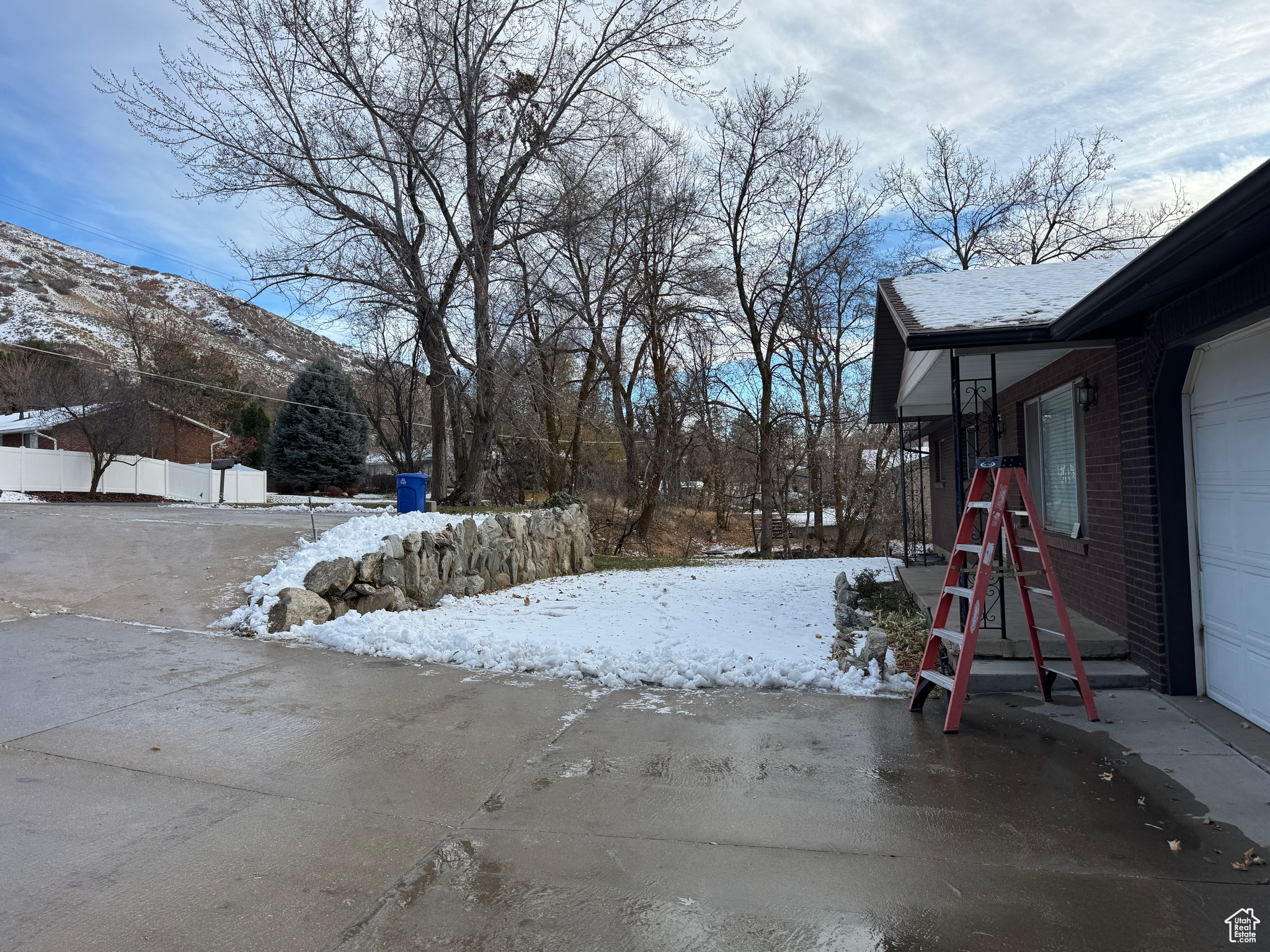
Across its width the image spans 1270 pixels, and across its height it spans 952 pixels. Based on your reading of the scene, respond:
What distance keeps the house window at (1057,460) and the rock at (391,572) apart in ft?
23.3

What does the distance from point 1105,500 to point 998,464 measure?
1965mm

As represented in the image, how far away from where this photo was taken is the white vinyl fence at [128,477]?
2830 cm

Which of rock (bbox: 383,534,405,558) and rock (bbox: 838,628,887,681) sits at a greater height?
rock (bbox: 383,534,405,558)

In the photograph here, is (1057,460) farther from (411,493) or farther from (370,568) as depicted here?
(411,493)

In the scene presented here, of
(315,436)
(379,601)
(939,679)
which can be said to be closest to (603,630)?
(379,601)

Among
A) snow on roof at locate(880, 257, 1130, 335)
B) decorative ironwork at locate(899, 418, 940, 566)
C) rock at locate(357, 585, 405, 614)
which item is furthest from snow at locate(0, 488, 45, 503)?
snow on roof at locate(880, 257, 1130, 335)

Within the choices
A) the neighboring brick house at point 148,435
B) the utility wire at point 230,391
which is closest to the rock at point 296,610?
the utility wire at point 230,391

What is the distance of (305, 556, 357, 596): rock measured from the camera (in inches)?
337

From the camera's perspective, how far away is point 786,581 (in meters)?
13.1

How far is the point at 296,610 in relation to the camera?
26.2 ft

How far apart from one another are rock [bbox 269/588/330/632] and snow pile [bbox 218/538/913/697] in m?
0.11

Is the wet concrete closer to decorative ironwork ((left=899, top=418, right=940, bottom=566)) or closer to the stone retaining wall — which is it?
the stone retaining wall

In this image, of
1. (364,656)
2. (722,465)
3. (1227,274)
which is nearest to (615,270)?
(722,465)

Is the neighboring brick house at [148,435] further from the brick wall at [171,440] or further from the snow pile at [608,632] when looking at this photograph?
the snow pile at [608,632]
